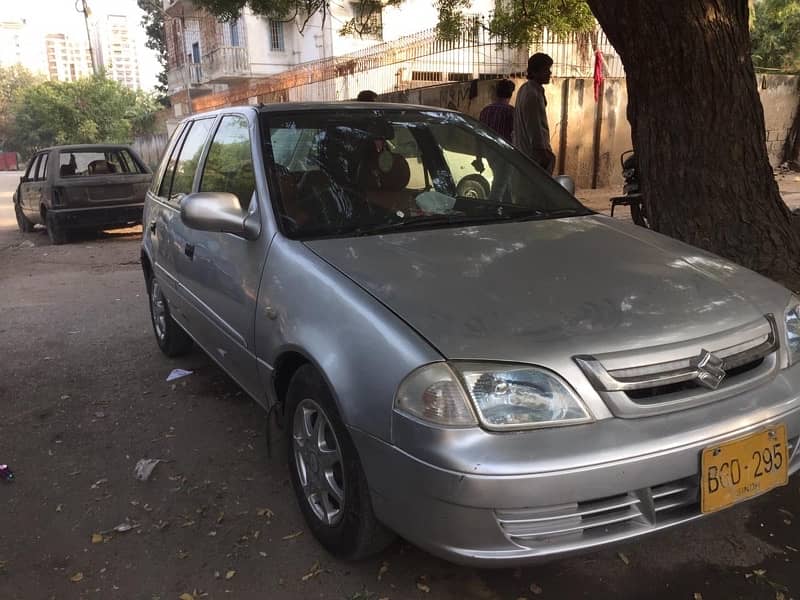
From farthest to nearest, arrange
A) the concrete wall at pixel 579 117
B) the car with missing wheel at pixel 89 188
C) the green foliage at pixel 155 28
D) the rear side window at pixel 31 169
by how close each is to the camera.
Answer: the green foliage at pixel 155 28 → the concrete wall at pixel 579 117 → the rear side window at pixel 31 169 → the car with missing wheel at pixel 89 188

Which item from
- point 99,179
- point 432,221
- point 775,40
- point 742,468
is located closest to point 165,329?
point 432,221

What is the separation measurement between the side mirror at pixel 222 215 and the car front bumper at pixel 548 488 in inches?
48.2

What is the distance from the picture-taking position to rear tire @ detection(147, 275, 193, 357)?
4.50 metres

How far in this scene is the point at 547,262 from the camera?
7.97ft

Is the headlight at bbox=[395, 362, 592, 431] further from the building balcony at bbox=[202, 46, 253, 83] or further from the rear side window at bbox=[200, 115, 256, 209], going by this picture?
the building balcony at bbox=[202, 46, 253, 83]

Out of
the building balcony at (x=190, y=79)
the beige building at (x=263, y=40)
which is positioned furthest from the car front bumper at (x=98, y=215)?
the building balcony at (x=190, y=79)

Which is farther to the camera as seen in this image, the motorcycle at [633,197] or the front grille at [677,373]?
the motorcycle at [633,197]

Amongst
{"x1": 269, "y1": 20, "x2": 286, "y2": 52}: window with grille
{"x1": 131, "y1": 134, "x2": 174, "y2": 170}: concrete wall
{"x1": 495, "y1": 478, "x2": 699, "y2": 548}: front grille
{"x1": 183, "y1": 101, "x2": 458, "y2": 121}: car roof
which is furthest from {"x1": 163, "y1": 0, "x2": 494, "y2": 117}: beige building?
{"x1": 495, "y1": 478, "x2": 699, "y2": 548}: front grille

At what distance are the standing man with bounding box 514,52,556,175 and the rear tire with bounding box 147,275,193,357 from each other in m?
3.69

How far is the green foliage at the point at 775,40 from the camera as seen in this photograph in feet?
61.6

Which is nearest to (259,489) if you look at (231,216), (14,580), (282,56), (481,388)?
(14,580)

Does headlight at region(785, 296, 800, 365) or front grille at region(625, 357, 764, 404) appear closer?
front grille at region(625, 357, 764, 404)

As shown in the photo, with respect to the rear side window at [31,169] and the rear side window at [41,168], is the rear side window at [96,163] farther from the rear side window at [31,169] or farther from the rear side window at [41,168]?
the rear side window at [31,169]

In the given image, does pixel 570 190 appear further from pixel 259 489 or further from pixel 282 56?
pixel 282 56
